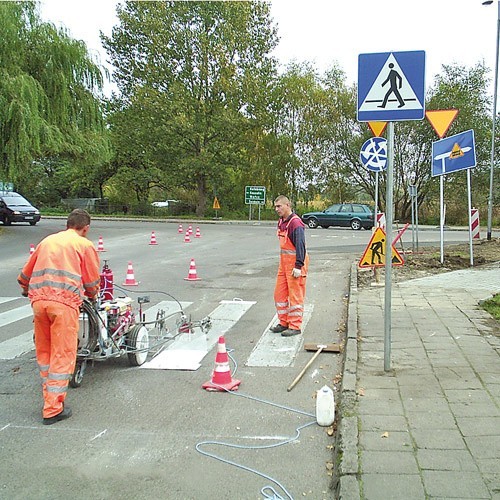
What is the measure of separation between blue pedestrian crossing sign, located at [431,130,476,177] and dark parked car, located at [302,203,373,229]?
61.2 ft

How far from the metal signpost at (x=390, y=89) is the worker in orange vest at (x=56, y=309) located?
114 inches

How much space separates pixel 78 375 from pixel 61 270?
134cm

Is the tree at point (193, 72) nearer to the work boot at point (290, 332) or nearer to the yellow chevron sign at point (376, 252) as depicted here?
the yellow chevron sign at point (376, 252)

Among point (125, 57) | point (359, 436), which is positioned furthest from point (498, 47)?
point (125, 57)

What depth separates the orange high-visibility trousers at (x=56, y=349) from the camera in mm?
4594

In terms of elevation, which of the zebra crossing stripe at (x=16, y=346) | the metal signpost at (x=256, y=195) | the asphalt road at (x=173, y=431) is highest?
the metal signpost at (x=256, y=195)

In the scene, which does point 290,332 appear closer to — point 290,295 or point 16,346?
point 290,295

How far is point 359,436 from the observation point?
13.4 feet

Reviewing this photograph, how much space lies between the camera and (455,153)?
12.7 meters

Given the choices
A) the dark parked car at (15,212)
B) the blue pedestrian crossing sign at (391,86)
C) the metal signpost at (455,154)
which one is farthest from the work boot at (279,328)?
the dark parked car at (15,212)

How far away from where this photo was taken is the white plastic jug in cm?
447

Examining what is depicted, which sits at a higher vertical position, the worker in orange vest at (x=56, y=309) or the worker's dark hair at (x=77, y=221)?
the worker's dark hair at (x=77, y=221)

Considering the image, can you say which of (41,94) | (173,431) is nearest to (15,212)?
(41,94)

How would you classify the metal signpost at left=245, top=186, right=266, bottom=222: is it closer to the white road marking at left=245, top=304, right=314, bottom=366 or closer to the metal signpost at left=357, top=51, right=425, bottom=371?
the white road marking at left=245, top=304, right=314, bottom=366
